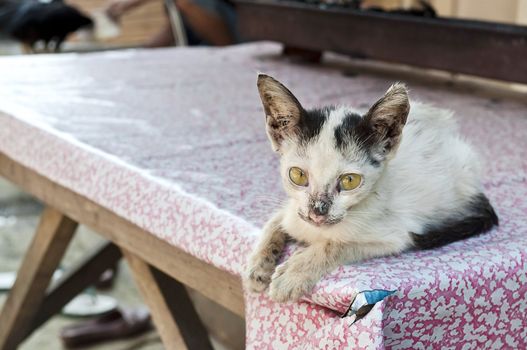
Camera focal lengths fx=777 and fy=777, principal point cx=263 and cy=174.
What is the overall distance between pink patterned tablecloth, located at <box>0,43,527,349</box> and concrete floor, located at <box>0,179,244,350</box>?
2.09 feet

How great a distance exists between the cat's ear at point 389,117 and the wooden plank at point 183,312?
0.69 m

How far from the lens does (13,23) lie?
357 cm

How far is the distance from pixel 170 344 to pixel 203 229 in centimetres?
39

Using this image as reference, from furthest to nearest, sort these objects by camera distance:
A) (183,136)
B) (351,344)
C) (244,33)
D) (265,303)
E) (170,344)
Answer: (244,33) < (183,136) < (170,344) < (265,303) < (351,344)

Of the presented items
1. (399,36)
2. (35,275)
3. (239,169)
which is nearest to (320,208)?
(239,169)

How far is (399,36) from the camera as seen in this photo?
2.08m

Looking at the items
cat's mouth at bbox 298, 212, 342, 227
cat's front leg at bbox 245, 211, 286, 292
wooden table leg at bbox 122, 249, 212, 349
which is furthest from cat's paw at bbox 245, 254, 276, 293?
wooden table leg at bbox 122, 249, 212, 349

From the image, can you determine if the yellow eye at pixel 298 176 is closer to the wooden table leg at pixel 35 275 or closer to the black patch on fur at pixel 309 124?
the black patch on fur at pixel 309 124

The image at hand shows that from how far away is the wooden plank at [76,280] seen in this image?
6.51 feet

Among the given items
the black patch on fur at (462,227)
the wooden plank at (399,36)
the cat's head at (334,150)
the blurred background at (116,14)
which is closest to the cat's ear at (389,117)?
the cat's head at (334,150)

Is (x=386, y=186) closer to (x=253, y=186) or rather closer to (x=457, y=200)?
(x=457, y=200)

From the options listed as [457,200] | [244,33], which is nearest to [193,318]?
[457,200]

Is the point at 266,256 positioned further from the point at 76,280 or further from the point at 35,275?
the point at 76,280

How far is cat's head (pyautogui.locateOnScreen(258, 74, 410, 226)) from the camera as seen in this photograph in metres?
0.82
